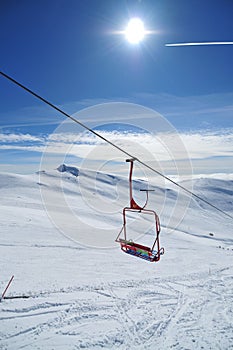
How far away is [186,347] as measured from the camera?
39.0ft

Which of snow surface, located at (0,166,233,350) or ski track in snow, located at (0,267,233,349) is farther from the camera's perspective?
snow surface, located at (0,166,233,350)

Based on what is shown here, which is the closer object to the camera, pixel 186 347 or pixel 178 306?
pixel 186 347

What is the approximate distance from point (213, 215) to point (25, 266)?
375ft

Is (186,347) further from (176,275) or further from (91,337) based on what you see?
(176,275)

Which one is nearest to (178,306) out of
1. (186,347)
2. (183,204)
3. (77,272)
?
(186,347)

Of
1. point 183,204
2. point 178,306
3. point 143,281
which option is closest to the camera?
point 178,306

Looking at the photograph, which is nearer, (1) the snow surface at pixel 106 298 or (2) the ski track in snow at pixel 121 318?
(2) the ski track in snow at pixel 121 318

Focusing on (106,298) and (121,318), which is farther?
(106,298)

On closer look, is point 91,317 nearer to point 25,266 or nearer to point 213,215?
point 25,266

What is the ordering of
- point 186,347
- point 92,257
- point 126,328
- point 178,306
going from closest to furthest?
point 186,347
point 126,328
point 178,306
point 92,257

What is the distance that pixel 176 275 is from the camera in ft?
77.7

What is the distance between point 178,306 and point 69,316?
7.07 metres

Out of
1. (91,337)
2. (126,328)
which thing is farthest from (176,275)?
(91,337)

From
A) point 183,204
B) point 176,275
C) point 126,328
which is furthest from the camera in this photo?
point 183,204
